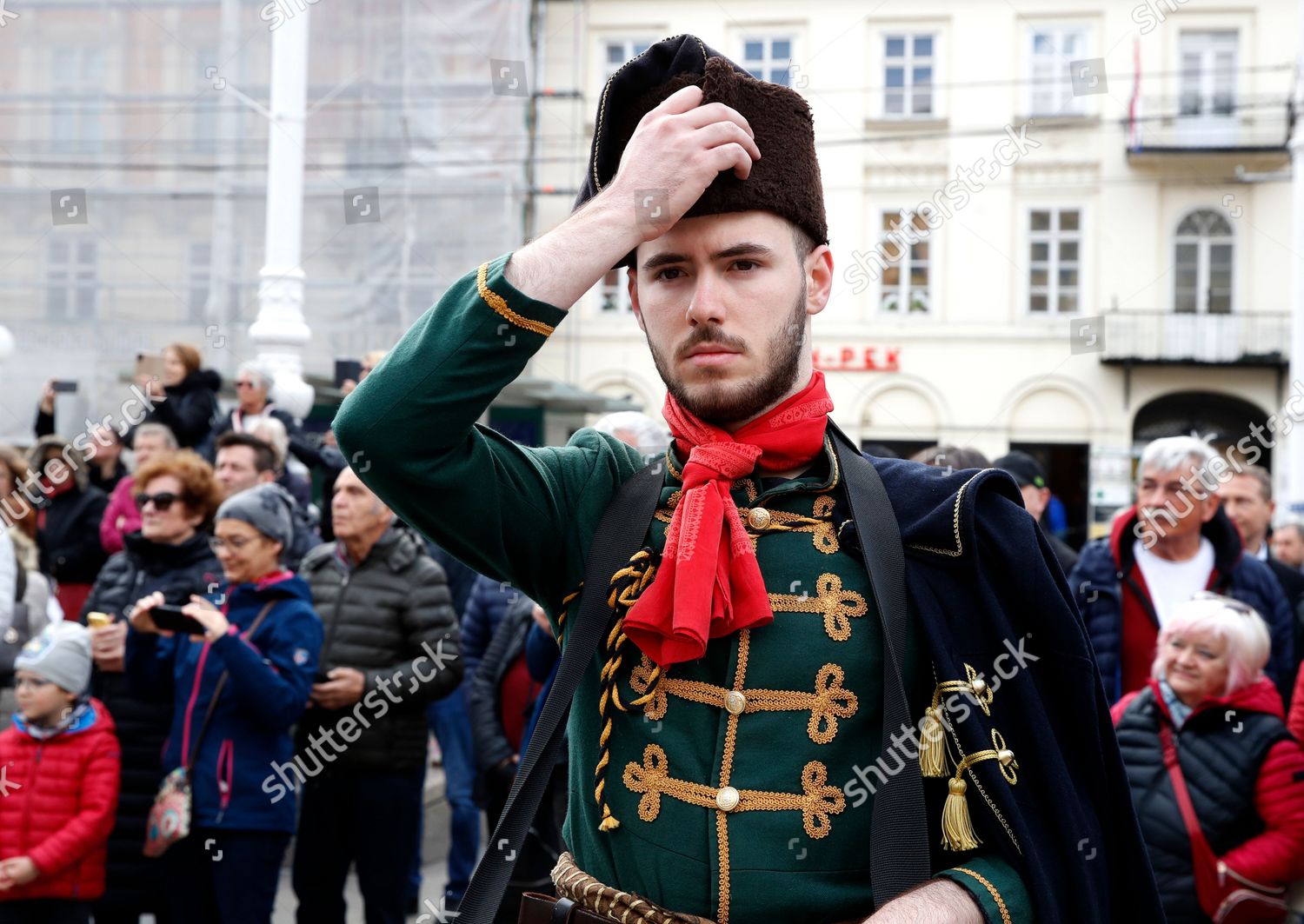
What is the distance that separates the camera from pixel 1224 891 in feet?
13.4

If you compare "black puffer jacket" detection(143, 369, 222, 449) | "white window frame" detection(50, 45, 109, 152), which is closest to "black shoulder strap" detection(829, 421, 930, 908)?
"black puffer jacket" detection(143, 369, 222, 449)

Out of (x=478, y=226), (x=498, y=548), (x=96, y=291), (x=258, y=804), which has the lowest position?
(x=258, y=804)

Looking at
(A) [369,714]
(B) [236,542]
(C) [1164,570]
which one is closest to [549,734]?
(B) [236,542]

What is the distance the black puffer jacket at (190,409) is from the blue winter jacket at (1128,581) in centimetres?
471

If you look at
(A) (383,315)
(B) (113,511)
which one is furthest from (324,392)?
(B) (113,511)

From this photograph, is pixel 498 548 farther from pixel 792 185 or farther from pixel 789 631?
pixel 792 185

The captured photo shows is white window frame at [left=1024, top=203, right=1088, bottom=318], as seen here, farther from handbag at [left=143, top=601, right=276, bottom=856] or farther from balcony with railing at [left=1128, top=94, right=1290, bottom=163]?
handbag at [left=143, top=601, right=276, bottom=856]

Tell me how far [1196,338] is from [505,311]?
74.0 feet

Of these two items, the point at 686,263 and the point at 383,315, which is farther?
the point at 383,315

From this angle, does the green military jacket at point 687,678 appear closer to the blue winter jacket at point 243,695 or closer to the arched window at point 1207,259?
the blue winter jacket at point 243,695

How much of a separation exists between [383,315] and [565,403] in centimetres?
231

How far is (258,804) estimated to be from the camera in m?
4.70

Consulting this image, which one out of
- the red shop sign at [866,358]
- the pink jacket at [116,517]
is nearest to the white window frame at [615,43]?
the red shop sign at [866,358]

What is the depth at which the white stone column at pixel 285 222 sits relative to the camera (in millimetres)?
9102
